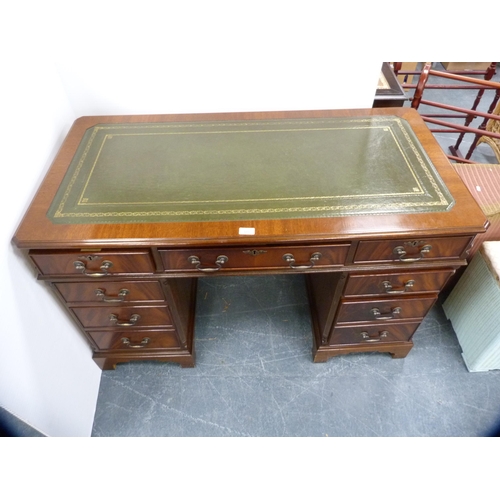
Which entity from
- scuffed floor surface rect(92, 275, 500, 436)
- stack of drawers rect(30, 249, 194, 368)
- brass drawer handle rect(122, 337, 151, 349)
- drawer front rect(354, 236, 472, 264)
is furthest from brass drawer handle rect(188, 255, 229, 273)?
scuffed floor surface rect(92, 275, 500, 436)

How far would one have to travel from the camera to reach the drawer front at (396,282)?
3.18 ft

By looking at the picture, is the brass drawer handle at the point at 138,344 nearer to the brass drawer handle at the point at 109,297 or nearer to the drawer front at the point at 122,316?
the drawer front at the point at 122,316

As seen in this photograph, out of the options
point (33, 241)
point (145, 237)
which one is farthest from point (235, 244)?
point (33, 241)

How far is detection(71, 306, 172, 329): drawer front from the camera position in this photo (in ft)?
3.49

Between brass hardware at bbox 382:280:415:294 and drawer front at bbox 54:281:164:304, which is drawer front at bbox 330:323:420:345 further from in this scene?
drawer front at bbox 54:281:164:304

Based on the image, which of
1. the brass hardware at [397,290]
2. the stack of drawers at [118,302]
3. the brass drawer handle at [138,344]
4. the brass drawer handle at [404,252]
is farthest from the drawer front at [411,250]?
the brass drawer handle at [138,344]

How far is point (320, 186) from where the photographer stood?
0.92 meters

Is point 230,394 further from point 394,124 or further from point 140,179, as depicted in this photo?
point 394,124

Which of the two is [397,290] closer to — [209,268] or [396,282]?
[396,282]

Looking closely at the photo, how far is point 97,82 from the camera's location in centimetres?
115

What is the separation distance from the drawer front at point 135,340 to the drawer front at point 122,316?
0.05 m

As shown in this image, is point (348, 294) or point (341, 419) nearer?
point (348, 294)
